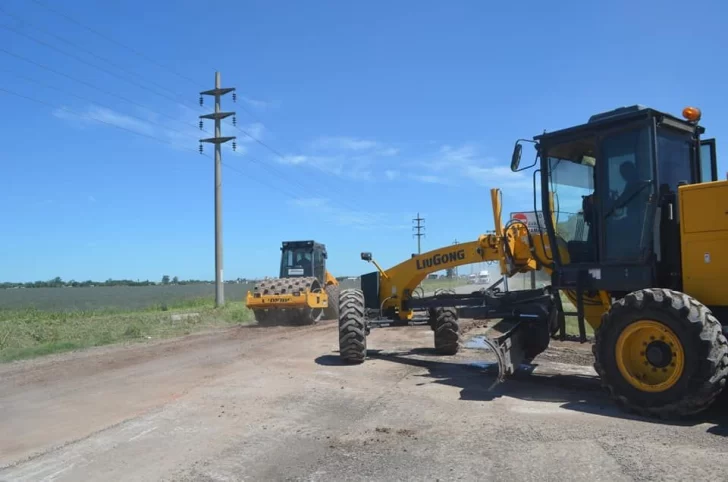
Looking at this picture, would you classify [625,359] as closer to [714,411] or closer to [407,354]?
[714,411]

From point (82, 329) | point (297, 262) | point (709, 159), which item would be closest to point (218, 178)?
point (297, 262)

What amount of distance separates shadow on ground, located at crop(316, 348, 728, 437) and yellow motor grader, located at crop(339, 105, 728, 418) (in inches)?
11.4

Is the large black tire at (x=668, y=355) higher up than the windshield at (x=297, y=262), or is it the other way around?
the windshield at (x=297, y=262)

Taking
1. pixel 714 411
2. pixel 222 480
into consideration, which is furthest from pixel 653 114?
pixel 222 480

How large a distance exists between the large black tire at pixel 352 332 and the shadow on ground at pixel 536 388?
1.03 feet

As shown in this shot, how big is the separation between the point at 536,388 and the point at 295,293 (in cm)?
1356

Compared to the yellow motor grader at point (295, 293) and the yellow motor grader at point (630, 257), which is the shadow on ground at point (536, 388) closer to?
the yellow motor grader at point (630, 257)

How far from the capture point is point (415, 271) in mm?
11227

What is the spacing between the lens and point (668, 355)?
21.2 ft

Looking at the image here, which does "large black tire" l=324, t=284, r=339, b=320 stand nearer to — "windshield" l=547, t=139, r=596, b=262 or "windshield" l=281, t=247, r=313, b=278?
"windshield" l=281, t=247, r=313, b=278

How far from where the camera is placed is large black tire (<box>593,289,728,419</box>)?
238 inches

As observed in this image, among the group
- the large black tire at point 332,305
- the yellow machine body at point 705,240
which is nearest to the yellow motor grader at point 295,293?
the large black tire at point 332,305

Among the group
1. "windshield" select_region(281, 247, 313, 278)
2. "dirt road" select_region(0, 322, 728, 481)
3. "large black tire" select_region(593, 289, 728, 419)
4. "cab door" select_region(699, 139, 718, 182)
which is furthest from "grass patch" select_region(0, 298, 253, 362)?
"cab door" select_region(699, 139, 718, 182)

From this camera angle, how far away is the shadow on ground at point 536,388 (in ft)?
21.2
